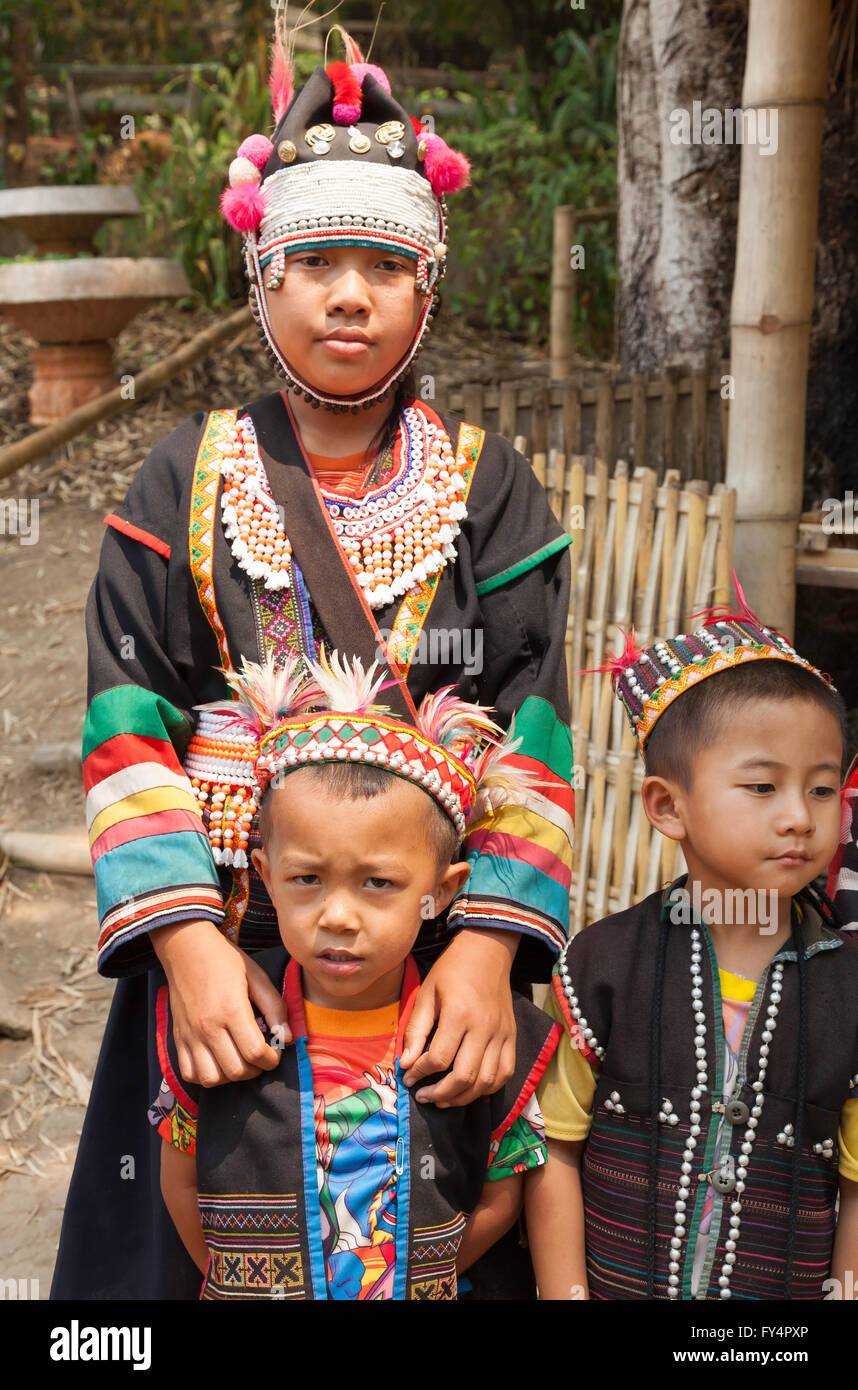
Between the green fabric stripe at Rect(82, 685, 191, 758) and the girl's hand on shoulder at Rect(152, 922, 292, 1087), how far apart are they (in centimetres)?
28

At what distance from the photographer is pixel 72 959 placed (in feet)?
14.0

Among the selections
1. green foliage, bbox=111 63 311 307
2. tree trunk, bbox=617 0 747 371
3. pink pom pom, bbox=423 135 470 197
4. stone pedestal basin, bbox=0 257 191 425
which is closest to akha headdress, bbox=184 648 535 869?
pink pom pom, bbox=423 135 470 197

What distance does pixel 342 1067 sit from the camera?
5.82 ft

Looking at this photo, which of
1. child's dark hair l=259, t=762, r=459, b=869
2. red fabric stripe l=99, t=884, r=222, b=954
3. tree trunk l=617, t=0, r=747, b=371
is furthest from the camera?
tree trunk l=617, t=0, r=747, b=371

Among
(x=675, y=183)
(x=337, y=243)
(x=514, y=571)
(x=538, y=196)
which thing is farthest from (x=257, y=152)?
(x=538, y=196)

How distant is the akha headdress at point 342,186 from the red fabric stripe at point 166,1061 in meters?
0.93

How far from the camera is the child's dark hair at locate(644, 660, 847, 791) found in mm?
1875

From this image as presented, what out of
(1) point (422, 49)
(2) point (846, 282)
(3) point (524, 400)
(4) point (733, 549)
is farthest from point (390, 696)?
(1) point (422, 49)

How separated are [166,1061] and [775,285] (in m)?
2.32

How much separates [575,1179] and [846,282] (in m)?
3.79

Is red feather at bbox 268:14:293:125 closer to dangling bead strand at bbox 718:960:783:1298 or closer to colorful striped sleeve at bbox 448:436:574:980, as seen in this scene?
colorful striped sleeve at bbox 448:436:574:980

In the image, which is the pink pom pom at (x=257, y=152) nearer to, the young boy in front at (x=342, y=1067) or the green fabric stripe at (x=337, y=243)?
the green fabric stripe at (x=337, y=243)

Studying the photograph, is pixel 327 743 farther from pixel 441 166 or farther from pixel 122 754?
pixel 441 166
